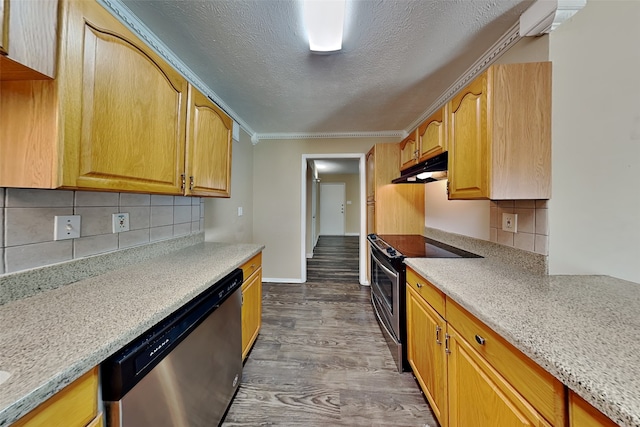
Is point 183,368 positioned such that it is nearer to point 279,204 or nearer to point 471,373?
point 471,373

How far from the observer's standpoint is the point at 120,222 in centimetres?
126

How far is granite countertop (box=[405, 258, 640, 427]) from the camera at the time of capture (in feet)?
1.57

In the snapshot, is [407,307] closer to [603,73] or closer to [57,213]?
[603,73]

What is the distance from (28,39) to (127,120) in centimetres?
33

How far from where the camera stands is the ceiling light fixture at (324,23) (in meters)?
1.18

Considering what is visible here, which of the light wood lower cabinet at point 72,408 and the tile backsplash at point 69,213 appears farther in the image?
the tile backsplash at point 69,213

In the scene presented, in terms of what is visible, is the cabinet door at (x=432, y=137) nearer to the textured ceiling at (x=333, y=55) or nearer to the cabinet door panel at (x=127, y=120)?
the textured ceiling at (x=333, y=55)

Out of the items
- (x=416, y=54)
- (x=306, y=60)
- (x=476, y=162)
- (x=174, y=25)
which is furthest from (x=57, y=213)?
(x=416, y=54)

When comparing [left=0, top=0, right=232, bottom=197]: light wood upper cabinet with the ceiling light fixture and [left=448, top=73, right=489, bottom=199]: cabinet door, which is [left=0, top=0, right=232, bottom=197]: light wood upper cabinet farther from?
[left=448, top=73, right=489, bottom=199]: cabinet door

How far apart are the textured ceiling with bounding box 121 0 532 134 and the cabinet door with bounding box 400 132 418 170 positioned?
41 centimetres

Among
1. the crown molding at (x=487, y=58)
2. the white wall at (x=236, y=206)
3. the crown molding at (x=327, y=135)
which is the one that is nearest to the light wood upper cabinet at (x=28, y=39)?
the white wall at (x=236, y=206)

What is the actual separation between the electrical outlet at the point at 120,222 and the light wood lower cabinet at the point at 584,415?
192 cm

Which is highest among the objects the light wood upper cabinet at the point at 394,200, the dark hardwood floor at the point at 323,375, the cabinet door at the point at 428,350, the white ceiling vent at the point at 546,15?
the white ceiling vent at the point at 546,15

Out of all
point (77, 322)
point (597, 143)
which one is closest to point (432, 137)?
point (597, 143)
